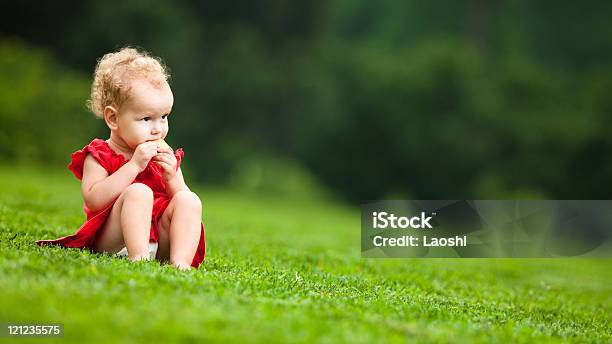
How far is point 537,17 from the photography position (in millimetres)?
39406

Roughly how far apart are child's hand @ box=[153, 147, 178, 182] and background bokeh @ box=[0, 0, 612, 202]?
2123cm

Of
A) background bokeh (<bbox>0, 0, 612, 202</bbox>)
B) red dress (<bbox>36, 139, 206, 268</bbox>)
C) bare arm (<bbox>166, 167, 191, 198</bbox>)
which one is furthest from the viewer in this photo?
background bokeh (<bbox>0, 0, 612, 202</bbox>)

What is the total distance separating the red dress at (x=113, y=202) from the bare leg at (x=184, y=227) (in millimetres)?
167

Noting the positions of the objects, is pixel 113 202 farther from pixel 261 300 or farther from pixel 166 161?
pixel 261 300

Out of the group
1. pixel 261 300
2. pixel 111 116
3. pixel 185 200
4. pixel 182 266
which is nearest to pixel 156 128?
pixel 111 116

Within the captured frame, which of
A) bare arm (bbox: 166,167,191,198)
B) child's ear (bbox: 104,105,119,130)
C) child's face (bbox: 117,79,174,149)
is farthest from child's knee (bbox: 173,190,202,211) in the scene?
child's ear (bbox: 104,105,119,130)

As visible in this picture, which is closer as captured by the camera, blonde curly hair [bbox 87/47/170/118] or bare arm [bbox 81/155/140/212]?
bare arm [bbox 81/155/140/212]

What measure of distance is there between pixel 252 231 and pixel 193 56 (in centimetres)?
2459

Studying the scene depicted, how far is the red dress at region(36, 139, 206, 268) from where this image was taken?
5.10m

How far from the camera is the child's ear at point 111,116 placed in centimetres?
518

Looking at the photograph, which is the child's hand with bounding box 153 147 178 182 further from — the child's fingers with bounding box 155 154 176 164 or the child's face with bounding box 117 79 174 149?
the child's face with bounding box 117 79 174 149

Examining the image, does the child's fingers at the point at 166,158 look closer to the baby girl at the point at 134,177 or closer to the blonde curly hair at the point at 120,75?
the baby girl at the point at 134,177

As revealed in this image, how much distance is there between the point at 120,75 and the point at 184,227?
120 centimetres

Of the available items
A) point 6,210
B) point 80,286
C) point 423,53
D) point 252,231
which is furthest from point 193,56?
point 80,286
